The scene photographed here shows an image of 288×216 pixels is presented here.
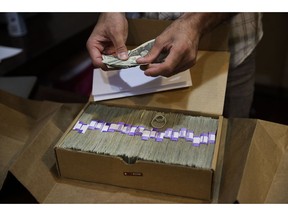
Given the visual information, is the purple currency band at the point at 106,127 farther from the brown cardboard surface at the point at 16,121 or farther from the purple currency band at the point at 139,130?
the brown cardboard surface at the point at 16,121

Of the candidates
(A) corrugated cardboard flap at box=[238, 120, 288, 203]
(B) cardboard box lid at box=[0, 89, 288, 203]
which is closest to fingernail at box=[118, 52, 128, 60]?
(B) cardboard box lid at box=[0, 89, 288, 203]

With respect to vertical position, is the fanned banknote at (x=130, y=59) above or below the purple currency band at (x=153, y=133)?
above

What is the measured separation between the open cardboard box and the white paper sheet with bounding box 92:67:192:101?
0.02m

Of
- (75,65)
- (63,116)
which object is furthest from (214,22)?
(75,65)

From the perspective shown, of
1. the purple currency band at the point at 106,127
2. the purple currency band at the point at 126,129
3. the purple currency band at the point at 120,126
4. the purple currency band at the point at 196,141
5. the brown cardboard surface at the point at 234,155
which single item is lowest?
the brown cardboard surface at the point at 234,155

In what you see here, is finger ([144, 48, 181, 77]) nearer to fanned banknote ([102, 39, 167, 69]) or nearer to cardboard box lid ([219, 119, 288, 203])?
fanned banknote ([102, 39, 167, 69])

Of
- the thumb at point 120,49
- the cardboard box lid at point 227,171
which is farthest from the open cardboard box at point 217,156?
the thumb at point 120,49

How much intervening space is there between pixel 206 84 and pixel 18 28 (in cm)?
107

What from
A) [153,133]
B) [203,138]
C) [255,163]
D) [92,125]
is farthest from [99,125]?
[255,163]

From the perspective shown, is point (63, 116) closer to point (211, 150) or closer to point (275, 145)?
point (211, 150)

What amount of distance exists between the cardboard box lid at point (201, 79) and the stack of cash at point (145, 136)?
1.1 inches

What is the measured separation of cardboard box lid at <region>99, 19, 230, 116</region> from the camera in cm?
78

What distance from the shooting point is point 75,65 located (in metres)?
1.69

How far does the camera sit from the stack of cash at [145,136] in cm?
65
